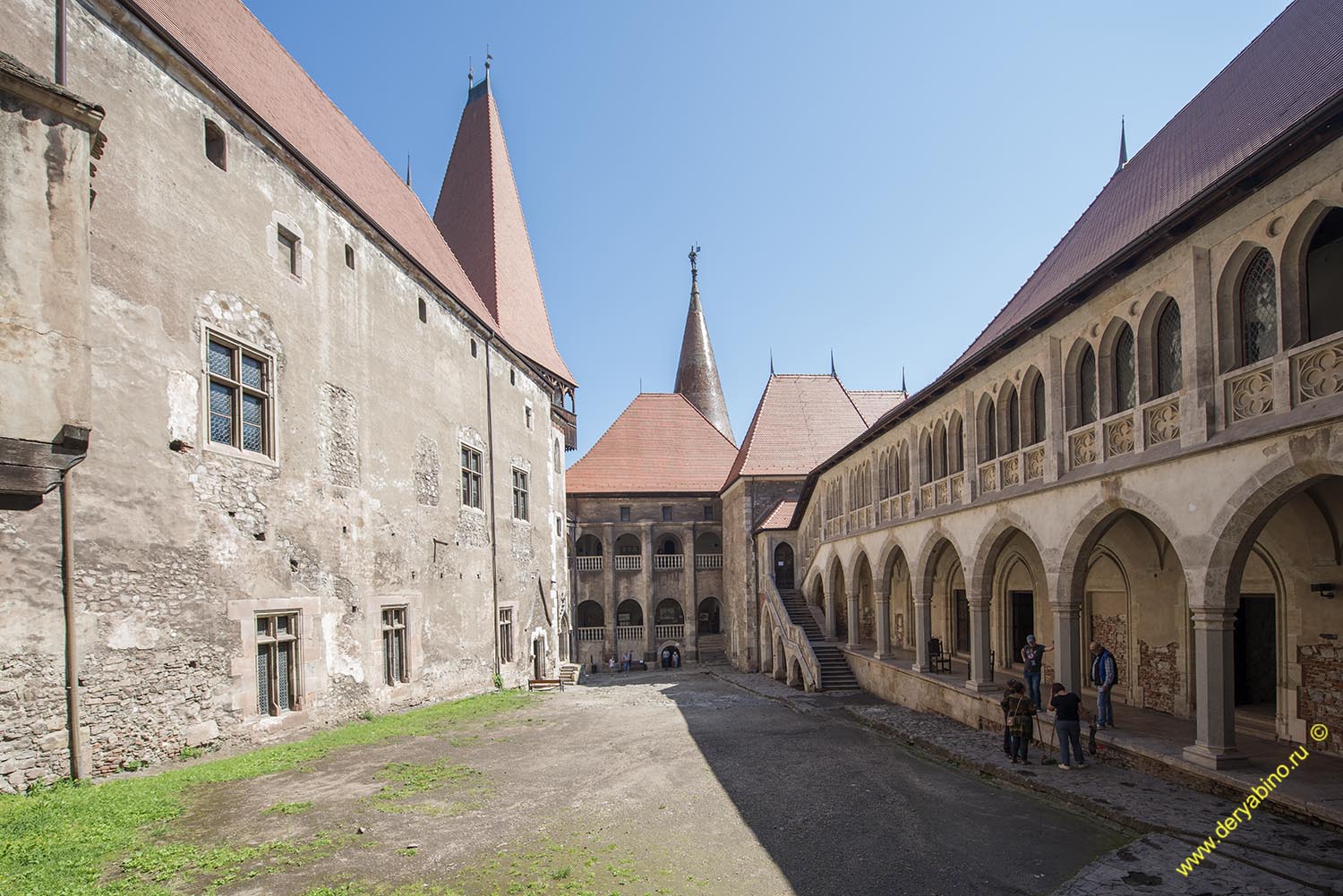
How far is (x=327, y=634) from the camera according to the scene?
1394cm

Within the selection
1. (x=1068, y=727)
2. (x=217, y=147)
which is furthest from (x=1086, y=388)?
(x=217, y=147)

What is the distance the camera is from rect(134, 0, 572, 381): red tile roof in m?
13.2

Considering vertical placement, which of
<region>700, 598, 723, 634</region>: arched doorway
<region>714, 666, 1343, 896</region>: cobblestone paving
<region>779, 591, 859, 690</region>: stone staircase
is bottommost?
<region>700, 598, 723, 634</region>: arched doorway

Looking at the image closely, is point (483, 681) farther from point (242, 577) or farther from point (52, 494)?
point (52, 494)

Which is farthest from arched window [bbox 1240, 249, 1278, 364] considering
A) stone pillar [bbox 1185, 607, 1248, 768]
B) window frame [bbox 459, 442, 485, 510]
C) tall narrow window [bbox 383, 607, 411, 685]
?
window frame [bbox 459, 442, 485, 510]

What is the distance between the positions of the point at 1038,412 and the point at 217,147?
46.2 feet

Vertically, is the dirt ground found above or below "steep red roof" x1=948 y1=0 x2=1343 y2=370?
below

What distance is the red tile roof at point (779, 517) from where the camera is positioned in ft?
108

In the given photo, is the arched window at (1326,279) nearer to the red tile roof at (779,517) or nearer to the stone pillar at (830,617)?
the stone pillar at (830,617)

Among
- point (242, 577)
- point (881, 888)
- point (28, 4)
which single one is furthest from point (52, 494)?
point (881, 888)

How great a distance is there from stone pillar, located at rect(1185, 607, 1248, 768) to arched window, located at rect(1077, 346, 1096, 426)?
12.8 feet

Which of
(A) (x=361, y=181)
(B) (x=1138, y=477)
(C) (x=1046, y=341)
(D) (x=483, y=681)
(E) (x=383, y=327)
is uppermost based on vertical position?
(A) (x=361, y=181)

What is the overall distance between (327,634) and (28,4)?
9698 millimetres

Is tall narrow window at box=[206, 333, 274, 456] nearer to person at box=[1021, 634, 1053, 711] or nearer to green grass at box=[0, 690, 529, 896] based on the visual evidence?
green grass at box=[0, 690, 529, 896]
